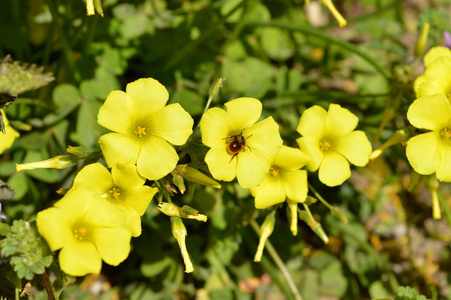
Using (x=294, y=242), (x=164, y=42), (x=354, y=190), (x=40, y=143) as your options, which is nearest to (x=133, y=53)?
(x=164, y=42)

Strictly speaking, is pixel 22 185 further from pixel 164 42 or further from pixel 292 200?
pixel 292 200

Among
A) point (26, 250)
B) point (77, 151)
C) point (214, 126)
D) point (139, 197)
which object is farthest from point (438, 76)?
point (26, 250)

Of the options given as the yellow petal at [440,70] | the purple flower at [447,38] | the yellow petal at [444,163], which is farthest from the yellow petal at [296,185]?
the purple flower at [447,38]

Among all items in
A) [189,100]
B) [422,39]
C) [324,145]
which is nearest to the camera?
[324,145]

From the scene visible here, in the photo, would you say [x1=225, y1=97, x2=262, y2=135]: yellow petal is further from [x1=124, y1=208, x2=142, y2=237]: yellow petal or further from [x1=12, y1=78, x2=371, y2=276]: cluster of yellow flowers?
[x1=124, y1=208, x2=142, y2=237]: yellow petal

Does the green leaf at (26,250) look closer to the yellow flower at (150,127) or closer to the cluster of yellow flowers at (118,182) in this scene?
the cluster of yellow flowers at (118,182)

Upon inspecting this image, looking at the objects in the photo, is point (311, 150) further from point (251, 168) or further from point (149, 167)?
point (149, 167)
